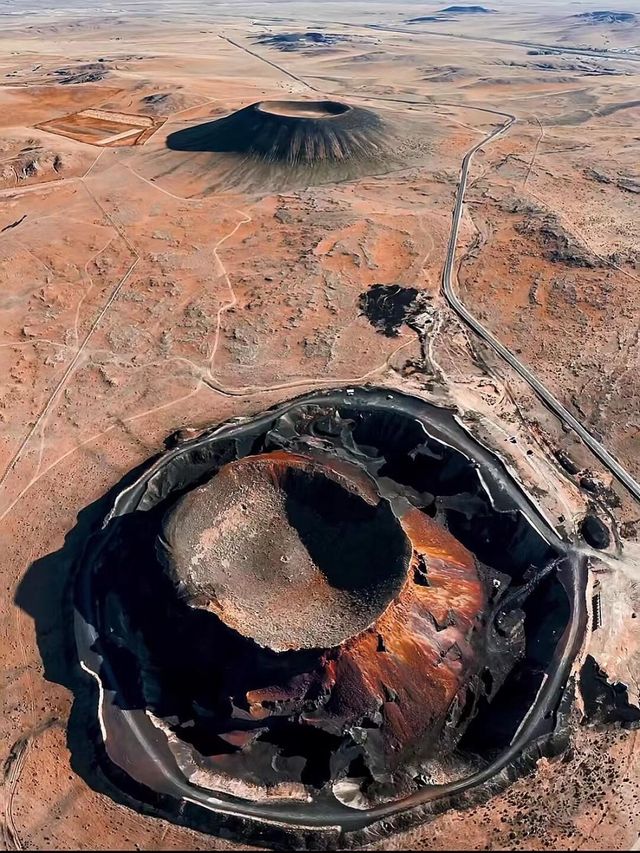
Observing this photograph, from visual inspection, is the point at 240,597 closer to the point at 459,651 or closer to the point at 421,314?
the point at 459,651

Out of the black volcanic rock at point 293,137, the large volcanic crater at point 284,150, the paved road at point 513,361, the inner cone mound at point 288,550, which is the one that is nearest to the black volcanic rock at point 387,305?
the paved road at point 513,361

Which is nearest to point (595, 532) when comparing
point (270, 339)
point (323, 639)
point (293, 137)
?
point (323, 639)

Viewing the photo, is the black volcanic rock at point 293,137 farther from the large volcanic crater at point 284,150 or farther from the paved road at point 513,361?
the paved road at point 513,361

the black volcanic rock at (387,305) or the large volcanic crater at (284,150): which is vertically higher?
the large volcanic crater at (284,150)

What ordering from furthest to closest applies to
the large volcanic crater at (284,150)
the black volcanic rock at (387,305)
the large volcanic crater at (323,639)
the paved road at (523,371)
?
the large volcanic crater at (284,150) < the black volcanic rock at (387,305) < the paved road at (523,371) < the large volcanic crater at (323,639)

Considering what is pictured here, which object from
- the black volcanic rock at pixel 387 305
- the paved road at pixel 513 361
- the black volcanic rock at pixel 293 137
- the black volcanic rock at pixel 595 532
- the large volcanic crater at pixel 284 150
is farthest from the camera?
the black volcanic rock at pixel 293 137

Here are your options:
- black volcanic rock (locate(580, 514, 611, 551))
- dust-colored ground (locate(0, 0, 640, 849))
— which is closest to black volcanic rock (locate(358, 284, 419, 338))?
dust-colored ground (locate(0, 0, 640, 849))

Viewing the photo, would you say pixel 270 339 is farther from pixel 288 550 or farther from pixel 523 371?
pixel 288 550
